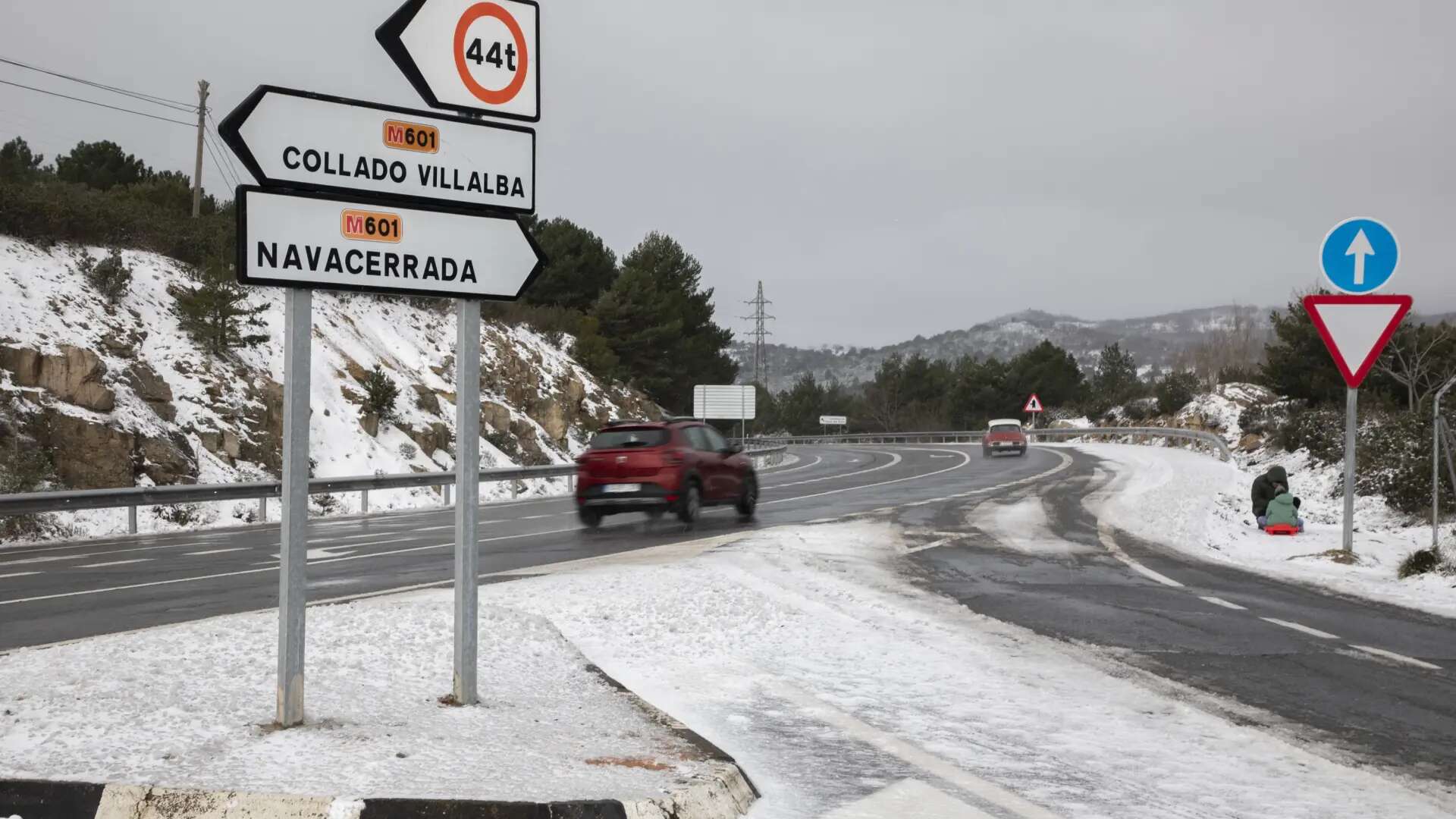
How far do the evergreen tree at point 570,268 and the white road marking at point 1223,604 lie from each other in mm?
47857

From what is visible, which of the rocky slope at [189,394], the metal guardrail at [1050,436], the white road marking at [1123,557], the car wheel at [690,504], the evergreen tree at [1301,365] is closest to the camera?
the white road marking at [1123,557]

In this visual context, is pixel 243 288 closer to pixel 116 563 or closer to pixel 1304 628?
pixel 116 563

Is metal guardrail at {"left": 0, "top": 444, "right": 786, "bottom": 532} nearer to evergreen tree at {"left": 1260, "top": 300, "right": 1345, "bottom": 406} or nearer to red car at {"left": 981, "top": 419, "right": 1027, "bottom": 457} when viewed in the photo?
red car at {"left": 981, "top": 419, "right": 1027, "bottom": 457}

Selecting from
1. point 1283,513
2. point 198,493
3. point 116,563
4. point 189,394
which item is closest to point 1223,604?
point 1283,513

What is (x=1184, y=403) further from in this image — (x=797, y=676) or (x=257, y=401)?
(x=797, y=676)

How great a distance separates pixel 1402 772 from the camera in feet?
14.9

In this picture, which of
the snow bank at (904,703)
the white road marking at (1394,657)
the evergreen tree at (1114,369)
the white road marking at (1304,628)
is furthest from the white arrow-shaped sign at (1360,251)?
the evergreen tree at (1114,369)

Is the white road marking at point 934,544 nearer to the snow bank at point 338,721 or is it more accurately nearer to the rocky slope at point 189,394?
the snow bank at point 338,721

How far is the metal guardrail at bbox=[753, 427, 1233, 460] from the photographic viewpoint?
4150 centimetres

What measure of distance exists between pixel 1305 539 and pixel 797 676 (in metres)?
10.3

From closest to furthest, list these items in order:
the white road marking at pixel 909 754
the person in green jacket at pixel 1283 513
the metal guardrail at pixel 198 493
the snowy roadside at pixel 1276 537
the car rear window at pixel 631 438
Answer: the white road marking at pixel 909 754
the snowy roadside at pixel 1276 537
the person in green jacket at pixel 1283 513
the metal guardrail at pixel 198 493
the car rear window at pixel 631 438

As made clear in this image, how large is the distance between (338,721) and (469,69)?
10.1 feet

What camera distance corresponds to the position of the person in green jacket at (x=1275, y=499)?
14.5 meters

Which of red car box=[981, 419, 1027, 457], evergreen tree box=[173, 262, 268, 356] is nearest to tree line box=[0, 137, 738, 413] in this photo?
evergreen tree box=[173, 262, 268, 356]
